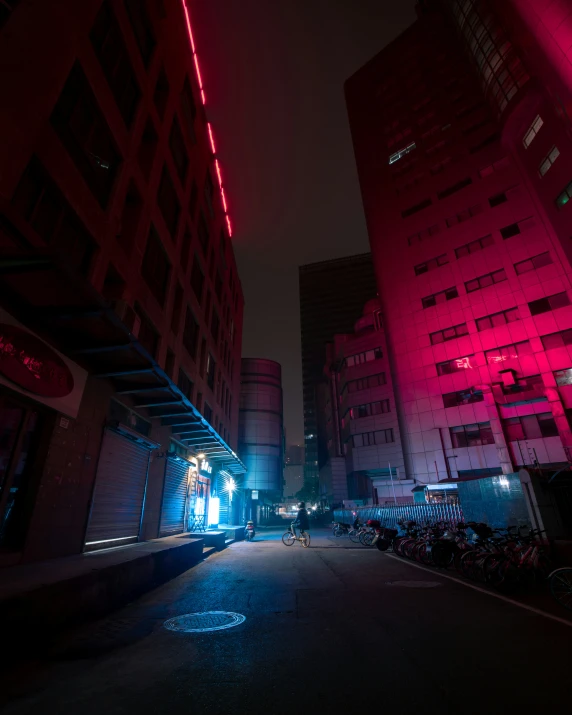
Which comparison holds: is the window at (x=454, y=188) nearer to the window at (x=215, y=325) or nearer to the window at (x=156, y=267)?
the window at (x=215, y=325)

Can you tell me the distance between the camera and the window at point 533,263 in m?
30.8

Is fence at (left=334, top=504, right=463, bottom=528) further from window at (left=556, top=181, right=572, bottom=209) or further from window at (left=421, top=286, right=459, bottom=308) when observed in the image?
window at (left=556, top=181, right=572, bottom=209)

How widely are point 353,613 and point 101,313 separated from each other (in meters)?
7.34

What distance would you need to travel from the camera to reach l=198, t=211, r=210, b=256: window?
21891 mm

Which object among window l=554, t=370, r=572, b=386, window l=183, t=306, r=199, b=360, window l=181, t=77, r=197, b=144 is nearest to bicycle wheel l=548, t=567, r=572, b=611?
window l=183, t=306, r=199, b=360

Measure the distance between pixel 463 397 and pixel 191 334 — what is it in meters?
26.4

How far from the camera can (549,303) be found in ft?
98.0

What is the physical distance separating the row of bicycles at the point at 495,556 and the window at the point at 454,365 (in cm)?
A: 2382

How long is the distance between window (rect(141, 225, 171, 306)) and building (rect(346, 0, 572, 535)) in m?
24.4

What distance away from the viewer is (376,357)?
43281 mm

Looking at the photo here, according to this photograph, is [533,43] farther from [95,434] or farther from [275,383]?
[275,383]

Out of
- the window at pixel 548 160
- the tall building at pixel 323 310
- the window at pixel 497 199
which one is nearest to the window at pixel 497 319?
the window at pixel 548 160

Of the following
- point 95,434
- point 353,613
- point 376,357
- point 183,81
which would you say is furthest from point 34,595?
point 376,357

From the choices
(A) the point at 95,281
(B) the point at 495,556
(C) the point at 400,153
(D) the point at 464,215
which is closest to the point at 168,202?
(A) the point at 95,281
